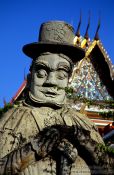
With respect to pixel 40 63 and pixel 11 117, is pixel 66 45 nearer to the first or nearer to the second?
pixel 40 63

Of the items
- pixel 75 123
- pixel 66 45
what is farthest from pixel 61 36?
pixel 75 123

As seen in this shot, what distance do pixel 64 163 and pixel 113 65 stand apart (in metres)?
Answer: 18.5

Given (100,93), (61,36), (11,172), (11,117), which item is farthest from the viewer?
(100,93)

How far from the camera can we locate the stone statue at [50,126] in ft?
12.1

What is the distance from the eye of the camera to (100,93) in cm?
2106

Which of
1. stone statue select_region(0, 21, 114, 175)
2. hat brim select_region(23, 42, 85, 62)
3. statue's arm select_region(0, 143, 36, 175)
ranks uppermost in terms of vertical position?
hat brim select_region(23, 42, 85, 62)

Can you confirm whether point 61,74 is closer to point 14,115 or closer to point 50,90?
point 50,90

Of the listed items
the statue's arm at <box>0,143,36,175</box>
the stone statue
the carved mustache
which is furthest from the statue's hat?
the statue's arm at <box>0,143,36,175</box>

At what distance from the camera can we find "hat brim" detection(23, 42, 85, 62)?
4.16 meters

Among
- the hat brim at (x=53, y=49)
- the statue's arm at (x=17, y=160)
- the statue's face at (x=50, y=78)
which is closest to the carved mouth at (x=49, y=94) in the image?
the statue's face at (x=50, y=78)

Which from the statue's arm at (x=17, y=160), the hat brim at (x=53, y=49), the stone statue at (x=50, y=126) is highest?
the hat brim at (x=53, y=49)

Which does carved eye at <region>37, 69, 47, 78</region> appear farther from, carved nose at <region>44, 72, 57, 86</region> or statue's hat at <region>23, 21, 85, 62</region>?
statue's hat at <region>23, 21, 85, 62</region>

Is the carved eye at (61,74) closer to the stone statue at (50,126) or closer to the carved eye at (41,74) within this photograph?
the stone statue at (50,126)

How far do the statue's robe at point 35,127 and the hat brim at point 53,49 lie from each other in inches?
17.7
